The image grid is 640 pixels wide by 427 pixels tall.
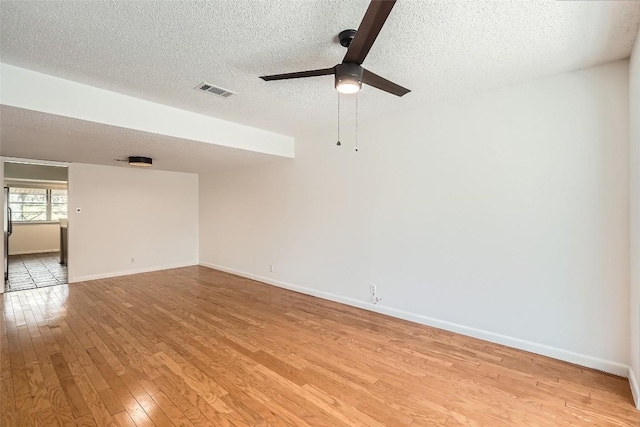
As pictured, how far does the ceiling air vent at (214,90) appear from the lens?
9.43 ft

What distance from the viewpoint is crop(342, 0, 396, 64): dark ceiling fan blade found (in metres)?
1.41

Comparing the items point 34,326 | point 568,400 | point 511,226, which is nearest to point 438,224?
point 511,226

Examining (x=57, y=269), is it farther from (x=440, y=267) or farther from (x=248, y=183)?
(x=440, y=267)

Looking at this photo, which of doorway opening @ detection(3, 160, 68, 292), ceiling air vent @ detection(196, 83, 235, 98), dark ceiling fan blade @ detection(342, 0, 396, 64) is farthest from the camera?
doorway opening @ detection(3, 160, 68, 292)

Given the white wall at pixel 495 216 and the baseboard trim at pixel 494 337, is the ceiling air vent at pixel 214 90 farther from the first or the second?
the baseboard trim at pixel 494 337

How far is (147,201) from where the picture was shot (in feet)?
21.7

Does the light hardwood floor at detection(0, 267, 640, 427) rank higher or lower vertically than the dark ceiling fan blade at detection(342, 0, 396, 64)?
lower

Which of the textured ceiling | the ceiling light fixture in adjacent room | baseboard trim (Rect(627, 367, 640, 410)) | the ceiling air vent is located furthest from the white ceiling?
baseboard trim (Rect(627, 367, 640, 410))

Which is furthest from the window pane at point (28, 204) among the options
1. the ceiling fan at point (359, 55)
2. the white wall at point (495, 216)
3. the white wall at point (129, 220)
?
the ceiling fan at point (359, 55)

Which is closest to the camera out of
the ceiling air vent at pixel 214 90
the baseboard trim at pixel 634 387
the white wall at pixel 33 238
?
the baseboard trim at pixel 634 387

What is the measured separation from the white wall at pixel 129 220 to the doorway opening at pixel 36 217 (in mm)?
1700

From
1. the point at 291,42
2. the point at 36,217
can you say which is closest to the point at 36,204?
the point at 36,217

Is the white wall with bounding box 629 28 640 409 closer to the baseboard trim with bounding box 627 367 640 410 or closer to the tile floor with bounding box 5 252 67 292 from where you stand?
the baseboard trim with bounding box 627 367 640 410

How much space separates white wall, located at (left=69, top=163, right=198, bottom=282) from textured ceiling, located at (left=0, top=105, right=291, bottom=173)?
55 cm
